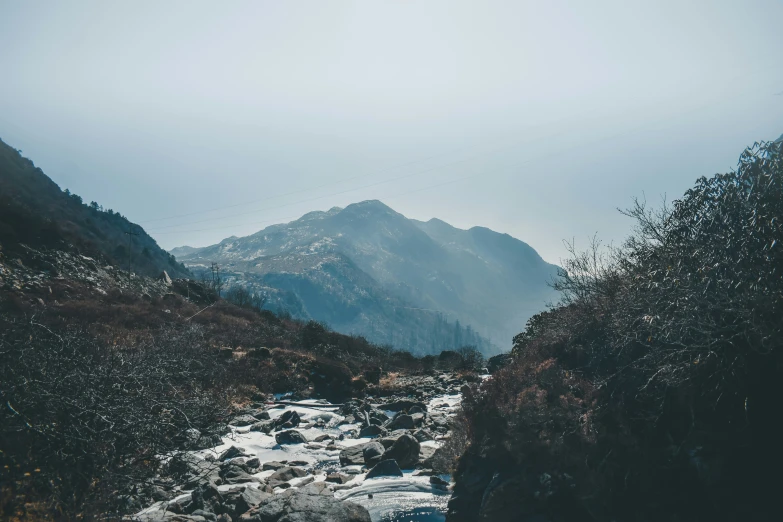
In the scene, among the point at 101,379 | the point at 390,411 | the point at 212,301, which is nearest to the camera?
the point at 101,379

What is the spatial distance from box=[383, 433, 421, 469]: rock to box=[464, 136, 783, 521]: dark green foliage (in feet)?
7.74

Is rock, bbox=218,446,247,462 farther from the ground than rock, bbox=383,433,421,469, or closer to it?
farther from the ground

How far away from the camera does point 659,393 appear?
24.0 feet

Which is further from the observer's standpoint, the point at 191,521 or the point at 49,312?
the point at 49,312

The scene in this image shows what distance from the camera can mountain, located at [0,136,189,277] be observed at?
30.7 m

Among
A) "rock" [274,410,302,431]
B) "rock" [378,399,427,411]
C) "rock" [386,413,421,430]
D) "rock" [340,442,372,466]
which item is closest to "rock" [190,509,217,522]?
"rock" [340,442,372,466]

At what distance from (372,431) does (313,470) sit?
354cm

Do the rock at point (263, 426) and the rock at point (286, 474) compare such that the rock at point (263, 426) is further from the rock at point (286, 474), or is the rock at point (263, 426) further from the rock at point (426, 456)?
the rock at point (426, 456)

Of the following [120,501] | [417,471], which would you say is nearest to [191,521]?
[120,501]

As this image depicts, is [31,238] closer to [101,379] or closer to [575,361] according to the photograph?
[101,379]

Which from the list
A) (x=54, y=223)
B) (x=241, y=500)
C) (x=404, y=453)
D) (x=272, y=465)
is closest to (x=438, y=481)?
(x=404, y=453)

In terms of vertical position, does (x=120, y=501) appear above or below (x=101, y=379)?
below

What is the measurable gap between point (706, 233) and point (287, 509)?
8.42m

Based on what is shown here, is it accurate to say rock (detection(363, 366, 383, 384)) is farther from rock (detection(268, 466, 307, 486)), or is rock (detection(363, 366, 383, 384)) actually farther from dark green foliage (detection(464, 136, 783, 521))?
dark green foliage (detection(464, 136, 783, 521))
